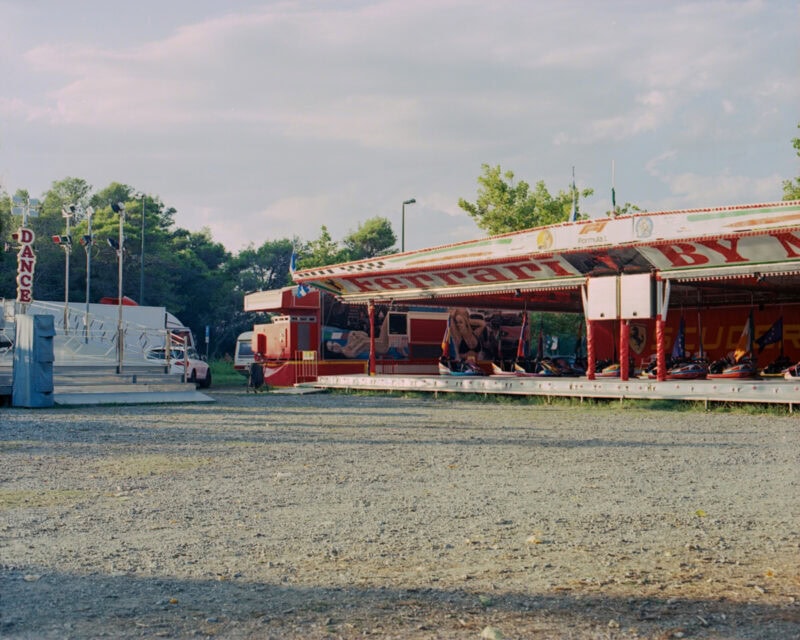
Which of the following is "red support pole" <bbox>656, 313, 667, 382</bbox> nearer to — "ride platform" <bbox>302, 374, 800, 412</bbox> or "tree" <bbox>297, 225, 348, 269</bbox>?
"ride platform" <bbox>302, 374, 800, 412</bbox>

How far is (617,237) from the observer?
21469 millimetres

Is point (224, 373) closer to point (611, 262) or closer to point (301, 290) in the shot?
point (301, 290)

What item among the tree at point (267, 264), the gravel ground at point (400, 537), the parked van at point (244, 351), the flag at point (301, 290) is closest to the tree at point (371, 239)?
the tree at point (267, 264)

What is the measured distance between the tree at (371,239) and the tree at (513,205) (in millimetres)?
19269

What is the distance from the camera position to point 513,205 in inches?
1727

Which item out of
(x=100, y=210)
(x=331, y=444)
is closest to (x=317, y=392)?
(x=331, y=444)

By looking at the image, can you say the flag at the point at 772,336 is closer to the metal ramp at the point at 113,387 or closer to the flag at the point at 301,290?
the flag at the point at 301,290

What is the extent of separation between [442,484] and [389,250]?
55.4m

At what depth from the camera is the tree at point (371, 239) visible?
6362cm

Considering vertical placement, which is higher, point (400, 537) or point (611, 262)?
point (611, 262)

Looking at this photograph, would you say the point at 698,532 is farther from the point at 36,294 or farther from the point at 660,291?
the point at 36,294

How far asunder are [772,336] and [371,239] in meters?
37.6

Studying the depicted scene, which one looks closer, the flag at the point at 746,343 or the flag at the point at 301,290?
the flag at the point at 746,343

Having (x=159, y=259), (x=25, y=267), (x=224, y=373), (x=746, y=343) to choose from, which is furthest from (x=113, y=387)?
(x=159, y=259)
